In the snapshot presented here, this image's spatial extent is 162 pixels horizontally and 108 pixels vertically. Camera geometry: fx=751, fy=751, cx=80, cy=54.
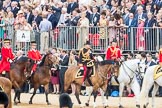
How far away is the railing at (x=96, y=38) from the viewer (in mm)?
29234

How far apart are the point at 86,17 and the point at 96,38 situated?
3.89 ft

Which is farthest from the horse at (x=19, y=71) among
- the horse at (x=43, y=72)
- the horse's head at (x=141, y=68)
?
the horse's head at (x=141, y=68)

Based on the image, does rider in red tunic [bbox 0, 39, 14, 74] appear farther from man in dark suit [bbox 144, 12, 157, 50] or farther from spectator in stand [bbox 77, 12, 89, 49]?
man in dark suit [bbox 144, 12, 157, 50]

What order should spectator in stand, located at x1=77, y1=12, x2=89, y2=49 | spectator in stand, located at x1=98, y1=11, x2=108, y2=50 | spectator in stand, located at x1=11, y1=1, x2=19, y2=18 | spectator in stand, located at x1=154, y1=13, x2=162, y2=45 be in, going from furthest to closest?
spectator in stand, located at x1=11, y1=1, x2=19, y2=18 < spectator in stand, located at x1=77, y1=12, x2=89, y2=49 < spectator in stand, located at x1=98, y1=11, x2=108, y2=50 < spectator in stand, located at x1=154, y1=13, x2=162, y2=45

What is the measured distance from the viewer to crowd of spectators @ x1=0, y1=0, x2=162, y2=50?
29.4m

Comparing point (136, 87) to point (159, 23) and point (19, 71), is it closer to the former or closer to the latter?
point (159, 23)

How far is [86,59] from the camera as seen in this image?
26.8m

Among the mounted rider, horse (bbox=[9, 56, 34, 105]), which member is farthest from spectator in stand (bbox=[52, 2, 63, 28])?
the mounted rider

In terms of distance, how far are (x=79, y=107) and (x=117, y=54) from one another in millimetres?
2444

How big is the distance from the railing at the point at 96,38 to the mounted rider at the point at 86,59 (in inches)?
125

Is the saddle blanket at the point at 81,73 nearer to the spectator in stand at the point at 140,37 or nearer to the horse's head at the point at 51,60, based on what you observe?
the horse's head at the point at 51,60

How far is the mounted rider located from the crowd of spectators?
320 centimetres

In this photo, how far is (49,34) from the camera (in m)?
31.6

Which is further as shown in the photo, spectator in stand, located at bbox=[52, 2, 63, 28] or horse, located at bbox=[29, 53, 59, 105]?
spectator in stand, located at bbox=[52, 2, 63, 28]
